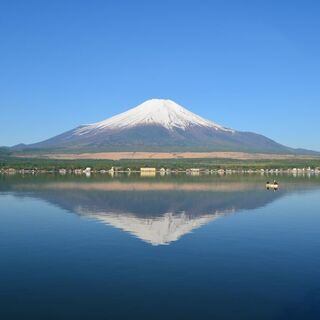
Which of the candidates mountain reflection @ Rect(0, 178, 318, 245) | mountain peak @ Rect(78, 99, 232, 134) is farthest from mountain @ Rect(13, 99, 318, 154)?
mountain reflection @ Rect(0, 178, 318, 245)

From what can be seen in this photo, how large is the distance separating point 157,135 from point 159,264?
150 meters

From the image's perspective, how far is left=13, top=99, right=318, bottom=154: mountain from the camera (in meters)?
147

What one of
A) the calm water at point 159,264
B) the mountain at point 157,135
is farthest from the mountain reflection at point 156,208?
the mountain at point 157,135

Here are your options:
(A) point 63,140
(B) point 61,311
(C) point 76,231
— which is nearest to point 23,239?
(C) point 76,231

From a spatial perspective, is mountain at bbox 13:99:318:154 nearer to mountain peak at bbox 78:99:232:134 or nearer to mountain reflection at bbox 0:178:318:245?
mountain peak at bbox 78:99:232:134

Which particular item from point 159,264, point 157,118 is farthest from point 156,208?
point 157,118

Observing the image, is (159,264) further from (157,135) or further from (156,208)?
(157,135)

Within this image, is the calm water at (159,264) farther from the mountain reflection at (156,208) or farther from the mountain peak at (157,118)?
the mountain peak at (157,118)

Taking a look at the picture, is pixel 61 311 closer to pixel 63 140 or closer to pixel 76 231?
pixel 76 231

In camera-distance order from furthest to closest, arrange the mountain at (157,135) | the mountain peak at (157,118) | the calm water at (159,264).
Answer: the mountain peak at (157,118)
the mountain at (157,135)
the calm water at (159,264)

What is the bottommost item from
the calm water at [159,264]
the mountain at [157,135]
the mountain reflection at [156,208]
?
the calm water at [159,264]

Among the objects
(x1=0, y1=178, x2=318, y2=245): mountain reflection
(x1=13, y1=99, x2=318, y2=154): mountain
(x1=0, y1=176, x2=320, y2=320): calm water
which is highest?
(x1=13, y1=99, x2=318, y2=154): mountain

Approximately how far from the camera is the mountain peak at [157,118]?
176 meters

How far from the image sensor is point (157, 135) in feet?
533
